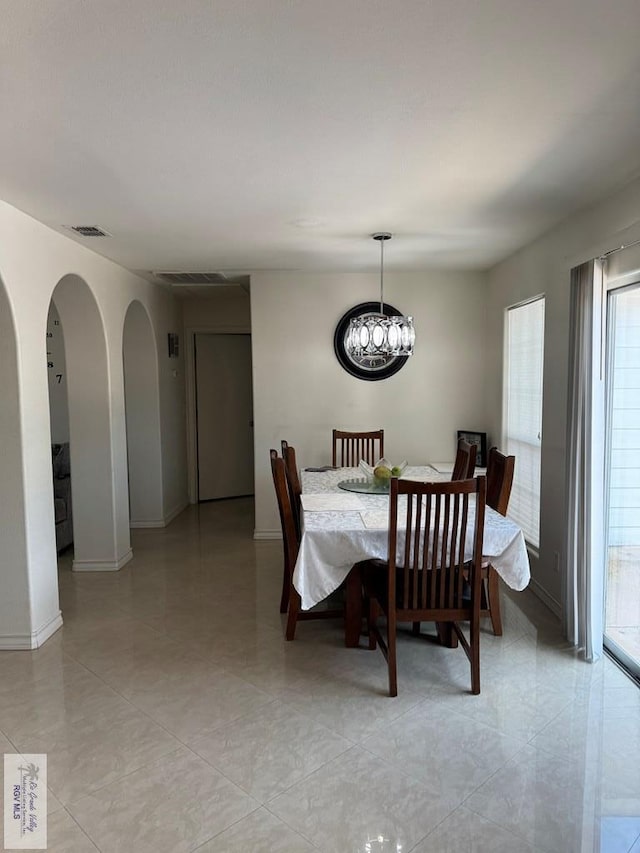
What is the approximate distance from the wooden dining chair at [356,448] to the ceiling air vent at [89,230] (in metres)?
2.28

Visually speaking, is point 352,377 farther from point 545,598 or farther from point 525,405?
point 545,598

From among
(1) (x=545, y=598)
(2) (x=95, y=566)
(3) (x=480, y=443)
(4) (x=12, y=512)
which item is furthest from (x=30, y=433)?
(3) (x=480, y=443)

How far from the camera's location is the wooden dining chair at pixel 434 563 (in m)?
2.48

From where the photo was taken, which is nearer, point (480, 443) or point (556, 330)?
point (556, 330)

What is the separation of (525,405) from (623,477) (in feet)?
4.38

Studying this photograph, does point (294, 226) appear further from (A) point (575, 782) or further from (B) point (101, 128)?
(A) point (575, 782)

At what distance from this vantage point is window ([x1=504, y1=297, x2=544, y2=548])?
3.93 metres

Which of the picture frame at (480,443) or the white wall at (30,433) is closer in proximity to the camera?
the white wall at (30,433)

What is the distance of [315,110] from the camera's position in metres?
1.91

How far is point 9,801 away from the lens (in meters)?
1.99

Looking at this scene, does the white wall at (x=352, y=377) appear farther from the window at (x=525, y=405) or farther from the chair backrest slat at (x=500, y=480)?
the chair backrest slat at (x=500, y=480)

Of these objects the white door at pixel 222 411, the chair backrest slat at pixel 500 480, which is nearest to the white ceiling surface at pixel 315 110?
the chair backrest slat at pixel 500 480

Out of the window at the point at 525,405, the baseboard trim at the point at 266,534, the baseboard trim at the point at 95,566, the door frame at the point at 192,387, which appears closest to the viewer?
the window at the point at 525,405

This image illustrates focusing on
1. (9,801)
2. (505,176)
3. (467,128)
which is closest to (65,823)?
(9,801)
